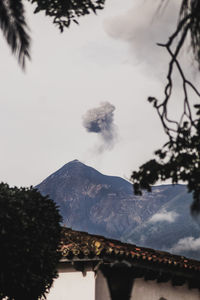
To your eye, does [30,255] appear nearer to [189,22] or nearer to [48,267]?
[48,267]

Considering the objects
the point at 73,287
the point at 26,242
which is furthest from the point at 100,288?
the point at 26,242

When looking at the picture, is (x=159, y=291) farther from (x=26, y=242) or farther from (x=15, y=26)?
(x=15, y=26)

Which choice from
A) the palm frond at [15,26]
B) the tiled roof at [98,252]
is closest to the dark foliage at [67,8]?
the palm frond at [15,26]

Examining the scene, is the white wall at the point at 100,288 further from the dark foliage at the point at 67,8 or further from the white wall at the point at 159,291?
the dark foliage at the point at 67,8

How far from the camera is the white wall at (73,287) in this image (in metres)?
13.4

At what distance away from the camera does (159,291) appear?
15.7 metres

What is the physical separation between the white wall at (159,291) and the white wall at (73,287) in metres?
2.01

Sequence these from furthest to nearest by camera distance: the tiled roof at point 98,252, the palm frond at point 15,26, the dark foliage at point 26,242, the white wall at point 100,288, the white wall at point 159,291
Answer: the white wall at point 159,291, the white wall at point 100,288, the tiled roof at point 98,252, the dark foliage at point 26,242, the palm frond at point 15,26

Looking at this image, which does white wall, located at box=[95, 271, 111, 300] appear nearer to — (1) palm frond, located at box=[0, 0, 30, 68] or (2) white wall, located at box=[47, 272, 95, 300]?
(2) white wall, located at box=[47, 272, 95, 300]

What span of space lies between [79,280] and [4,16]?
828 centimetres

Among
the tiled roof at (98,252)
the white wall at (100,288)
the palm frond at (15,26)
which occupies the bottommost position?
the white wall at (100,288)

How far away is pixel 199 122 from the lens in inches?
281

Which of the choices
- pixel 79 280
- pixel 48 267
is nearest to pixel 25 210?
pixel 48 267

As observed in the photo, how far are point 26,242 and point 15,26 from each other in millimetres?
A: 4794
